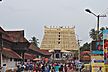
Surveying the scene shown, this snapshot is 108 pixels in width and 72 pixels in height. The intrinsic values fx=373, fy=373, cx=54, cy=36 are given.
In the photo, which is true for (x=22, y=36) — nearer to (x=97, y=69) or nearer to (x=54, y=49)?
(x=97, y=69)

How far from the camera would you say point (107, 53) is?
54.6ft

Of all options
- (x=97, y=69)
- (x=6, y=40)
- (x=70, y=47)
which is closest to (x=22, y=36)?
(x=6, y=40)

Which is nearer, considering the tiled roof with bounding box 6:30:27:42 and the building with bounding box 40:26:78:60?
the tiled roof with bounding box 6:30:27:42

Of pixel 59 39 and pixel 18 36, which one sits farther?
pixel 59 39

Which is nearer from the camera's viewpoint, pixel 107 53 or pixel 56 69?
pixel 107 53

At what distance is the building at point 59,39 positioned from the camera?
14362cm

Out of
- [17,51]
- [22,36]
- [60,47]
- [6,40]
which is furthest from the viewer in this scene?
[60,47]

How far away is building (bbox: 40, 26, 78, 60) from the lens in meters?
144

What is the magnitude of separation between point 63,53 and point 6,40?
75.3 m

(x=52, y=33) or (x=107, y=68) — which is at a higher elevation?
(x=52, y=33)

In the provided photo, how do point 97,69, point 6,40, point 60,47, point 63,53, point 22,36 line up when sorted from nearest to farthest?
point 97,69
point 6,40
point 22,36
point 63,53
point 60,47

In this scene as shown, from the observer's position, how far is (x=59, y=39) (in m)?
150

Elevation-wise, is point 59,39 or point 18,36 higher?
point 59,39

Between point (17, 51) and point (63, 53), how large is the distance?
65334 millimetres
